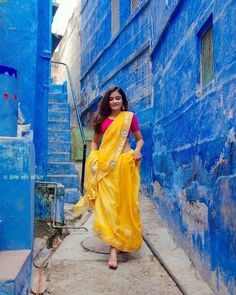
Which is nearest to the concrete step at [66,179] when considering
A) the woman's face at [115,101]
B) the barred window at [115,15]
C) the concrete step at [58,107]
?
the concrete step at [58,107]

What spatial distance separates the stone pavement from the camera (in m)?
2.67

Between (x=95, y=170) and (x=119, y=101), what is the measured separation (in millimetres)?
716

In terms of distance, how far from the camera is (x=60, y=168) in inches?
244

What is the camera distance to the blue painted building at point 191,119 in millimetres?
2303

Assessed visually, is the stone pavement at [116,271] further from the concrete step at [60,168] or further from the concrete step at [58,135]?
the concrete step at [58,135]

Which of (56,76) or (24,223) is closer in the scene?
(24,223)

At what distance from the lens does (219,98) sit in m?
2.45

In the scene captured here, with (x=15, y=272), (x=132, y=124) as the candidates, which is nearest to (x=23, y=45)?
(x=132, y=124)

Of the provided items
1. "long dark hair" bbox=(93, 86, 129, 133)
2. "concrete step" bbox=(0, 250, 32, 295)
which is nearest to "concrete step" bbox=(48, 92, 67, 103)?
"long dark hair" bbox=(93, 86, 129, 133)

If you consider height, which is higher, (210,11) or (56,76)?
Result: (56,76)

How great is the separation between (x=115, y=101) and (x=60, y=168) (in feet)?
9.43

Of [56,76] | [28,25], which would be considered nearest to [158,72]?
[28,25]

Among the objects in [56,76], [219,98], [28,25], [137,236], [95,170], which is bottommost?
[137,236]

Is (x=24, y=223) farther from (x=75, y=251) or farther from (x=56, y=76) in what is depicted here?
(x=56, y=76)
